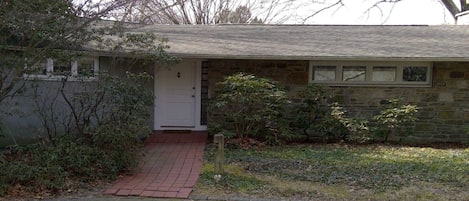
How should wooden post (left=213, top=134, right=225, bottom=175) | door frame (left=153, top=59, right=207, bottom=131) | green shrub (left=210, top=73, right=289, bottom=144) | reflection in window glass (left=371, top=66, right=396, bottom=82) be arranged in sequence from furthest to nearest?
1. door frame (left=153, top=59, right=207, bottom=131)
2. reflection in window glass (left=371, top=66, right=396, bottom=82)
3. green shrub (left=210, top=73, right=289, bottom=144)
4. wooden post (left=213, top=134, right=225, bottom=175)

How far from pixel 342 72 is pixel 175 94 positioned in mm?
4350

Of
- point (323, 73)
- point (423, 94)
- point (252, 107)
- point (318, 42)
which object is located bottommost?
point (252, 107)

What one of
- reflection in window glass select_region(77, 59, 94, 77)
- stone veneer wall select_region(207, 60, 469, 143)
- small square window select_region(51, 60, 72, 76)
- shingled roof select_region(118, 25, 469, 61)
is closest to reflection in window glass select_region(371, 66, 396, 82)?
stone veneer wall select_region(207, 60, 469, 143)

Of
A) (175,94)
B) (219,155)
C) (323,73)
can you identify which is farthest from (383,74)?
(219,155)

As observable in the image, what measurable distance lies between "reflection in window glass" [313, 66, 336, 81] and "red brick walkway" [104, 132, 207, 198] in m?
3.24

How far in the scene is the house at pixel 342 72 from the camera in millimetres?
8898

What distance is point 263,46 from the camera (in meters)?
9.64

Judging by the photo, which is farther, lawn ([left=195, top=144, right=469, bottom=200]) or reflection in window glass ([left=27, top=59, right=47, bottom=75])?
reflection in window glass ([left=27, top=59, right=47, bottom=75])

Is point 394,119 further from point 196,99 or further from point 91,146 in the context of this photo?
point 91,146

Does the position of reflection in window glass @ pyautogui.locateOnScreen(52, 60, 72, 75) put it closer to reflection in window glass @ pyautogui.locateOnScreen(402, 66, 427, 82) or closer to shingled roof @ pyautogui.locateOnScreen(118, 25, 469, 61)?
shingled roof @ pyautogui.locateOnScreen(118, 25, 469, 61)

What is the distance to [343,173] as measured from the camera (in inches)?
247

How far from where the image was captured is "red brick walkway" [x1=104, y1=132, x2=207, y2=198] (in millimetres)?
5262

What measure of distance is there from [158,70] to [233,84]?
2544 millimetres

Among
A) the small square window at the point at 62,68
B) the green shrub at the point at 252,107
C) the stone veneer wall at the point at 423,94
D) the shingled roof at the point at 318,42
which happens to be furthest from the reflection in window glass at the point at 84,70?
the stone veneer wall at the point at 423,94
